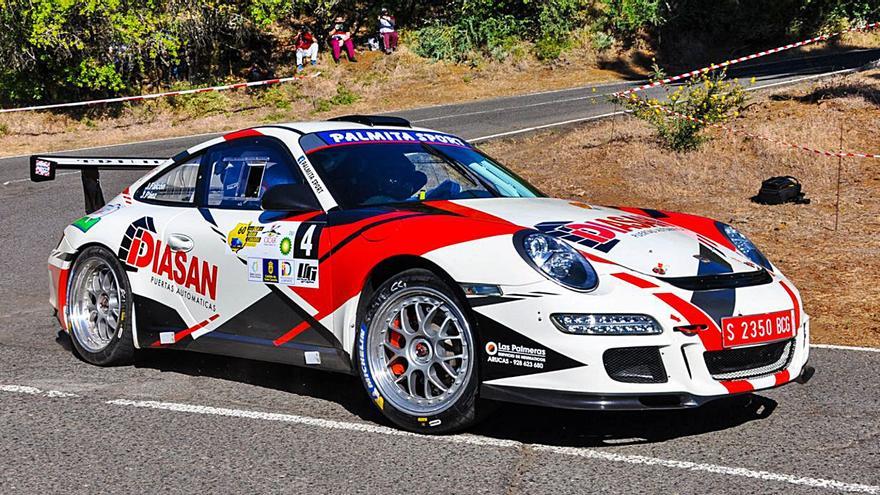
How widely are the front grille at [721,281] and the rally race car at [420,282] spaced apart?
0.01 m

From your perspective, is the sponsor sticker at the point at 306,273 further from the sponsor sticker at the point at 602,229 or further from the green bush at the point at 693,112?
the green bush at the point at 693,112

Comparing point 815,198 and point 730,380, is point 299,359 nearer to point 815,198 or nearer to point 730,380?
point 730,380

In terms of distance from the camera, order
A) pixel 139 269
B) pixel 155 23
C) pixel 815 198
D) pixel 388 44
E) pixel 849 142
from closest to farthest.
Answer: pixel 139 269 → pixel 815 198 → pixel 849 142 → pixel 155 23 → pixel 388 44

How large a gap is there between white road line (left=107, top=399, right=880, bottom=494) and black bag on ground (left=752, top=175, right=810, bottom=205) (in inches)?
334

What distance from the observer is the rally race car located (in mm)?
4727

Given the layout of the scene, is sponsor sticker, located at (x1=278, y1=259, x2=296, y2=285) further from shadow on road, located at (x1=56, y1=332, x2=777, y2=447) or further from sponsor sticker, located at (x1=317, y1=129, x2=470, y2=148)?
sponsor sticker, located at (x1=317, y1=129, x2=470, y2=148)

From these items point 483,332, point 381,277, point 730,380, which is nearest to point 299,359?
point 381,277

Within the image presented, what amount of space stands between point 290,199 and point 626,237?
1720 millimetres

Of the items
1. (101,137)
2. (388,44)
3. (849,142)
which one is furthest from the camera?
(388,44)

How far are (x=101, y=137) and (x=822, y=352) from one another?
22.4 m

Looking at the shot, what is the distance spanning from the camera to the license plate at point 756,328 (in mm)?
4824

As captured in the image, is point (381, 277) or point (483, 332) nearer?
point (483, 332)

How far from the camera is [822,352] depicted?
272 inches

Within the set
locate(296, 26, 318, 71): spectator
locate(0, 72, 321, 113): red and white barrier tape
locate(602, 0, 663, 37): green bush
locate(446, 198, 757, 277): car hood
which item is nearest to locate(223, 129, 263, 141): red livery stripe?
locate(446, 198, 757, 277): car hood
